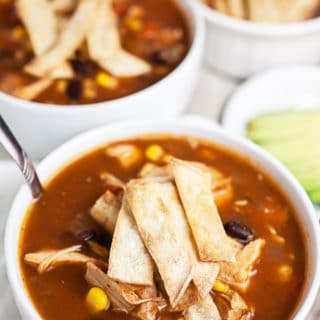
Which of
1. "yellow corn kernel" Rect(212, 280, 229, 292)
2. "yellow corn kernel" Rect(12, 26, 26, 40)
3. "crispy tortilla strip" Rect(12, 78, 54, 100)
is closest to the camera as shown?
"yellow corn kernel" Rect(212, 280, 229, 292)

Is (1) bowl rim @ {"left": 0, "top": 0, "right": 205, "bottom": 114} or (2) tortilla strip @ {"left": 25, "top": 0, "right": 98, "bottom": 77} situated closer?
(1) bowl rim @ {"left": 0, "top": 0, "right": 205, "bottom": 114}

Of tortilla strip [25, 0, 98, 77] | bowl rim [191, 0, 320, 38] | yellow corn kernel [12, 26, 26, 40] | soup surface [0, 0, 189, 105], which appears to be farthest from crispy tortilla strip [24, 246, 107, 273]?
bowl rim [191, 0, 320, 38]

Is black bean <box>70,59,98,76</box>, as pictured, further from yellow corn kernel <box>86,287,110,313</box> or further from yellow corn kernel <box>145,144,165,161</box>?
yellow corn kernel <box>86,287,110,313</box>

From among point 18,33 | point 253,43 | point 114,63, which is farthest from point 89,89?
point 253,43

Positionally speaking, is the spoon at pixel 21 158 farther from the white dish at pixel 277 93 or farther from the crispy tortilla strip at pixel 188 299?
the white dish at pixel 277 93

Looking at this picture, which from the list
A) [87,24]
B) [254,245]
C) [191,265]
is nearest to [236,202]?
[254,245]

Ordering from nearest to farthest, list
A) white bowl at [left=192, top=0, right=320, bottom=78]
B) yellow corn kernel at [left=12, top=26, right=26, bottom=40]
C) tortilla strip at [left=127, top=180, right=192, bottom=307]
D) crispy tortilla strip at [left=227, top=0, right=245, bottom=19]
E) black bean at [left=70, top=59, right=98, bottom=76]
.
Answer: tortilla strip at [left=127, top=180, right=192, bottom=307] → black bean at [left=70, top=59, right=98, bottom=76] → yellow corn kernel at [left=12, top=26, right=26, bottom=40] → white bowl at [left=192, top=0, right=320, bottom=78] → crispy tortilla strip at [left=227, top=0, right=245, bottom=19]

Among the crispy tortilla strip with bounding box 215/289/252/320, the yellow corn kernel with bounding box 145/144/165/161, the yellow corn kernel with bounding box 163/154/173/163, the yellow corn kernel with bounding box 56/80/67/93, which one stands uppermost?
the yellow corn kernel with bounding box 56/80/67/93
